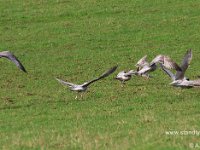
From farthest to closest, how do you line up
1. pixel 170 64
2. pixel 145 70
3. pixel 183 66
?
pixel 145 70 < pixel 183 66 < pixel 170 64

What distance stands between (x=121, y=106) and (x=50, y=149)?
4.87 m

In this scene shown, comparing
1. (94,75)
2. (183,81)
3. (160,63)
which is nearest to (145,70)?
(160,63)

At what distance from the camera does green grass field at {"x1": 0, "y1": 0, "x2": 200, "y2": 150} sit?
1272 cm

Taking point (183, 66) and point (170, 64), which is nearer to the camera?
point (170, 64)


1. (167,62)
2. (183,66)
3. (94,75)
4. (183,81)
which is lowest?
(94,75)

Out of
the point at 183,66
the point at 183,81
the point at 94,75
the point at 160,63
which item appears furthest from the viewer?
the point at 94,75

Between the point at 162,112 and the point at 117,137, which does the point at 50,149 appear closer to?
the point at 117,137

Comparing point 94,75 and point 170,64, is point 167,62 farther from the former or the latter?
point 94,75

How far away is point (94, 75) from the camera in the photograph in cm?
2202

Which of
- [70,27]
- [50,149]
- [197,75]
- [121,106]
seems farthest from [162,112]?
[70,27]

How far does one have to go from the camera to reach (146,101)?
668 inches

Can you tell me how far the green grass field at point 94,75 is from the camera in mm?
12720

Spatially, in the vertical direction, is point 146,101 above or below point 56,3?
below

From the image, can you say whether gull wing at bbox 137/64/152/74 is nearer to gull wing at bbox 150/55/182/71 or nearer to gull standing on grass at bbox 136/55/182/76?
gull standing on grass at bbox 136/55/182/76
